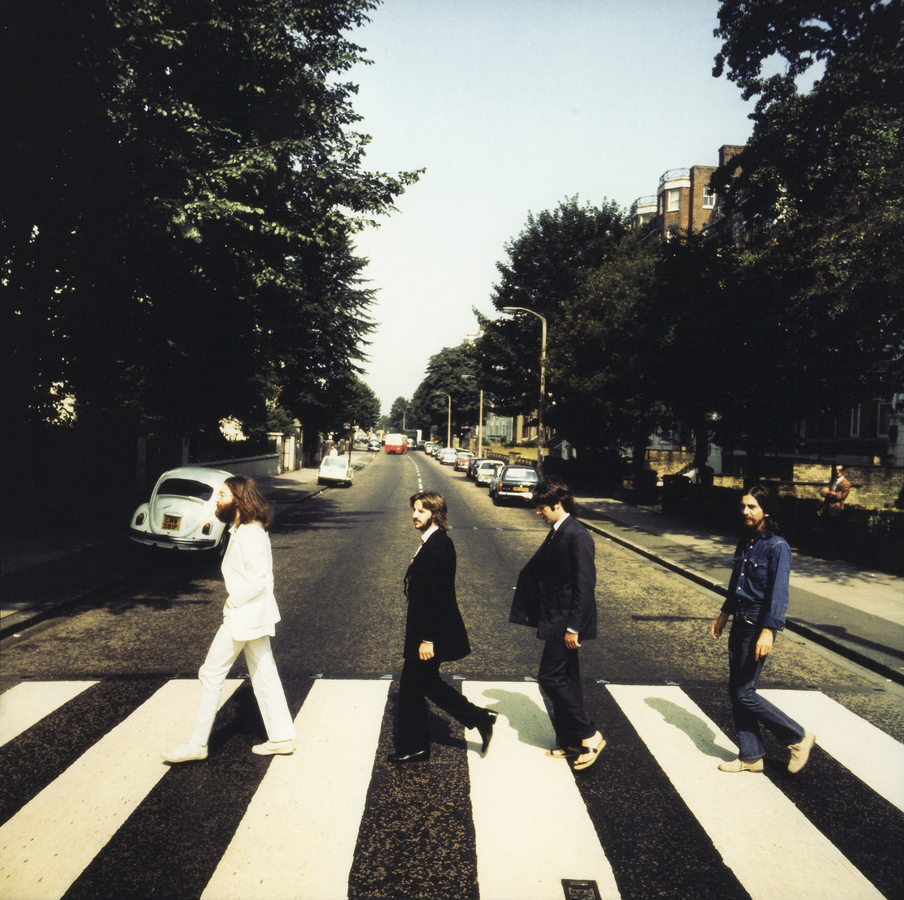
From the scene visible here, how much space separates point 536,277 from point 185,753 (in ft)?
134

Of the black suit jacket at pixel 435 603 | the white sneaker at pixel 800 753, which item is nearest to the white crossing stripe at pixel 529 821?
the black suit jacket at pixel 435 603

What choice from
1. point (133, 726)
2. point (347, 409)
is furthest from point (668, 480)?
point (347, 409)

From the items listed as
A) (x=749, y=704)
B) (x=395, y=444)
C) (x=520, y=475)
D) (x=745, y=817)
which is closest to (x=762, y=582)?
(x=749, y=704)

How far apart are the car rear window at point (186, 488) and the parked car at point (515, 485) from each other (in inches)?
604

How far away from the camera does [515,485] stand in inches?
1112

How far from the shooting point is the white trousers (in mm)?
5074

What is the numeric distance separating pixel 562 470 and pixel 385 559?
29.2 metres

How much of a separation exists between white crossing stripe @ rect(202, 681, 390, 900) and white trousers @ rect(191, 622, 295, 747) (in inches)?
9.5

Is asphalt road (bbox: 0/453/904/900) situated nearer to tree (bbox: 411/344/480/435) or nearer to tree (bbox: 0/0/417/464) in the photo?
tree (bbox: 0/0/417/464)

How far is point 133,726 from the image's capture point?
5738 millimetres

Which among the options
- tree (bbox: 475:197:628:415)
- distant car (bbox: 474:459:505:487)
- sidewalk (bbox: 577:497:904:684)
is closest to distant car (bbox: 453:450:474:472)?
tree (bbox: 475:197:628:415)

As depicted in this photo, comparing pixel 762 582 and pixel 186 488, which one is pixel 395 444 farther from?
pixel 762 582

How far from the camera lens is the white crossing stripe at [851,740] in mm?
5203

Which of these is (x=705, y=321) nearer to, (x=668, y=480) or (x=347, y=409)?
(x=668, y=480)
